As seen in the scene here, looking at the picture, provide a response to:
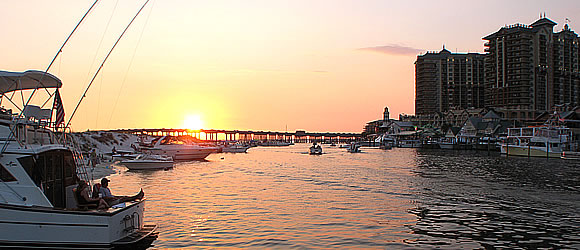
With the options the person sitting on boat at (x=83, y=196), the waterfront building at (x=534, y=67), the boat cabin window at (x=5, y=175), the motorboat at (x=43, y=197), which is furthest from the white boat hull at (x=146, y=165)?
the waterfront building at (x=534, y=67)

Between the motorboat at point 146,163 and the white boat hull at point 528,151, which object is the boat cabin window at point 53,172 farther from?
the white boat hull at point 528,151

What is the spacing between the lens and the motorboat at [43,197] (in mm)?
13578

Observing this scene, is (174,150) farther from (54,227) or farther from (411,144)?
(411,144)

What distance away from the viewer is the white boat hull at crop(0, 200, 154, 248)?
13484 millimetres

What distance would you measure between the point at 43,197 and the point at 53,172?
1.27m

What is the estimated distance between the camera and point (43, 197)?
48.0ft

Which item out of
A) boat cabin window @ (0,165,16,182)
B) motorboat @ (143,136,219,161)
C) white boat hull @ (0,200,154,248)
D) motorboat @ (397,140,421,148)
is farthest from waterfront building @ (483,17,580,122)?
boat cabin window @ (0,165,16,182)

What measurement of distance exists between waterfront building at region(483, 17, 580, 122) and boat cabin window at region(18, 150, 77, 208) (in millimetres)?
185309

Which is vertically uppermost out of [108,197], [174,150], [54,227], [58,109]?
[58,109]

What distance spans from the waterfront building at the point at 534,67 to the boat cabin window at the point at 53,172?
185309mm

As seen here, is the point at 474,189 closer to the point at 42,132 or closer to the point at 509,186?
the point at 509,186

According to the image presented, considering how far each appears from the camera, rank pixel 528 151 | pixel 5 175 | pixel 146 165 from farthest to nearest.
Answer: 1. pixel 528 151
2. pixel 146 165
3. pixel 5 175

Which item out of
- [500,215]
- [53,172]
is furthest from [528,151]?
[53,172]

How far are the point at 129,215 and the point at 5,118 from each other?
5539 millimetres
